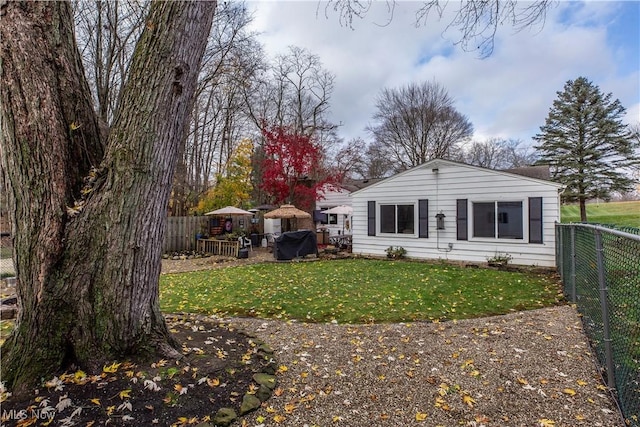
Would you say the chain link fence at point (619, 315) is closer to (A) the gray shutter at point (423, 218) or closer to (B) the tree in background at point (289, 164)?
(A) the gray shutter at point (423, 218)

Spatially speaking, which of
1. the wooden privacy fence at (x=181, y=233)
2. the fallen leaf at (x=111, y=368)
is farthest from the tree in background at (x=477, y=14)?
the wooden privacy fence at (x=181, y=233)

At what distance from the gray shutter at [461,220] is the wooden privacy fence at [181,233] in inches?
413

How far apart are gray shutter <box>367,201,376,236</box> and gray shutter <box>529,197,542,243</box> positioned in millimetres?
4634

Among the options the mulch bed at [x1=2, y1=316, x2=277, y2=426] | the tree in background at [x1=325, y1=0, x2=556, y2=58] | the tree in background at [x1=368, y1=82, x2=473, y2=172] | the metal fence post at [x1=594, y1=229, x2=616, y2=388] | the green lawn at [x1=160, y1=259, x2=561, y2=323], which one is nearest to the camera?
the mulch bed at [x1=2, y1=316, x2=277, y2=426]

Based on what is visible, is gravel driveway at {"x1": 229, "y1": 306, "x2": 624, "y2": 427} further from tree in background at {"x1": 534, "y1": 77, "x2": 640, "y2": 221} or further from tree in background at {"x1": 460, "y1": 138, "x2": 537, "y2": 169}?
tree in background at {"x1": 460, "y1": 138, "x2": 537, "y2": 169}

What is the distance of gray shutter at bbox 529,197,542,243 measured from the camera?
870cm

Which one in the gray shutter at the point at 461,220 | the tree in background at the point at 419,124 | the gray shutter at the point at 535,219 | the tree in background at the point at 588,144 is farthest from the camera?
the tree in background at the point at 419,124

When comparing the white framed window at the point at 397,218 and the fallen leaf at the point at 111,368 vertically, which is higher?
the white framed window at the point at 397,218

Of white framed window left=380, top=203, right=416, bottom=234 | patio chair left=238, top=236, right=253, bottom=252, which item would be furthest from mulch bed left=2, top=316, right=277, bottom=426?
patio chair left=238, top=236, right=253, bottom=252

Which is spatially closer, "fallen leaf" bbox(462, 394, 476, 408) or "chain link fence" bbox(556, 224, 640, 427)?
"chain link fence" bbox(556, 224, 640, 427)

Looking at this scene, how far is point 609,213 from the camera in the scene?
23250 mm

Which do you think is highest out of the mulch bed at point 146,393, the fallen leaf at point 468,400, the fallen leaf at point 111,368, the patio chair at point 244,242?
the patio chair at point 244,242

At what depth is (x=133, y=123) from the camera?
2555 mm

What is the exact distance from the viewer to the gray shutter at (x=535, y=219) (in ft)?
28.5
